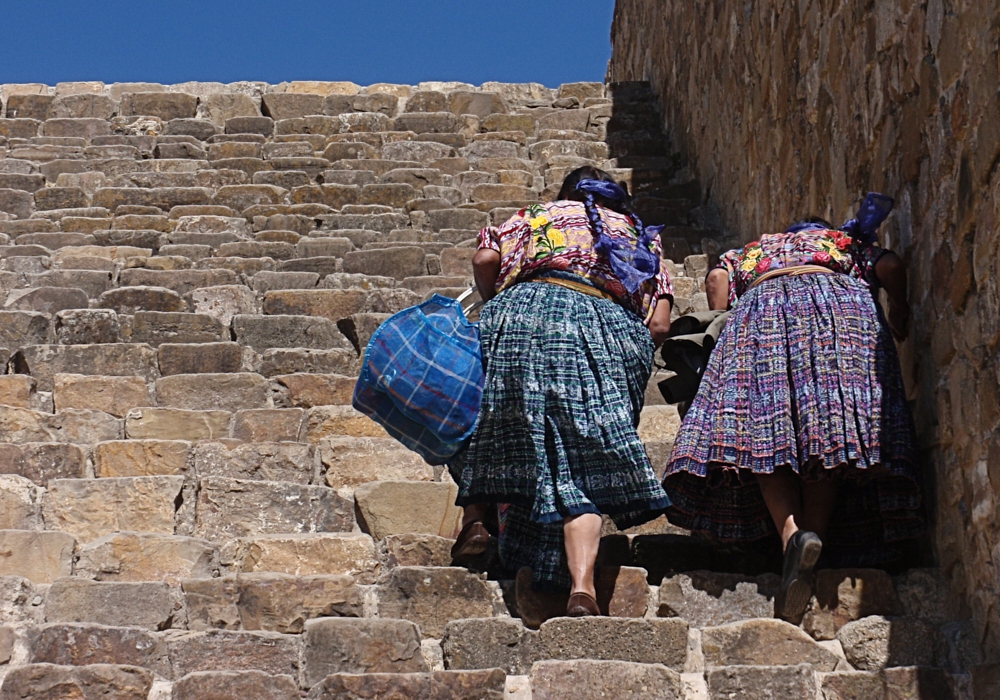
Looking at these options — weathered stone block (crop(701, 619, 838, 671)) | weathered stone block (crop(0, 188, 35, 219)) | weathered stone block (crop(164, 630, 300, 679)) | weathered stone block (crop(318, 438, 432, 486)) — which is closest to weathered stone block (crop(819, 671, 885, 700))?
weathered stone block (crop(701, 619, 838, 671))

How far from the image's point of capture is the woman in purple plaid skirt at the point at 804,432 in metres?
3.04

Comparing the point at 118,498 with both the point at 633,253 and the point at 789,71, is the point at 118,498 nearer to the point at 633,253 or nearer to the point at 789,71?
the point at 633,253

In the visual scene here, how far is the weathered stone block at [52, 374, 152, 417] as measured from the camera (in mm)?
4527

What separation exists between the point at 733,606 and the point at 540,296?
0.87m

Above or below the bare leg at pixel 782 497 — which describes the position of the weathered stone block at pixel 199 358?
above

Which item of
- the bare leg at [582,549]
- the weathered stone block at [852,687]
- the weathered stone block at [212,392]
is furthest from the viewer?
the weathered stone block at [212,392]

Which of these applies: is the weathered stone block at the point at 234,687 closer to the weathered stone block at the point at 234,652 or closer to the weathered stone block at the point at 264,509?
the weathered stone block at the point at 234,652

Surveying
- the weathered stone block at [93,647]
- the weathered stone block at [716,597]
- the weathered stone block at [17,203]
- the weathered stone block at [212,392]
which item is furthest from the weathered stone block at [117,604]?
the weathered stone block at [17,203]

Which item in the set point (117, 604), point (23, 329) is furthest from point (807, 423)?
point (23, 329)

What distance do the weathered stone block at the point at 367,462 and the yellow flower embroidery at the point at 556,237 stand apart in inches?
37.8

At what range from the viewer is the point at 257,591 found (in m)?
3.04

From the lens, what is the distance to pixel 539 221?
11.3 feet

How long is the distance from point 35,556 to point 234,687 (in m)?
0.93

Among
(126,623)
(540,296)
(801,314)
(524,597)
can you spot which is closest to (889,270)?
(801,314)
